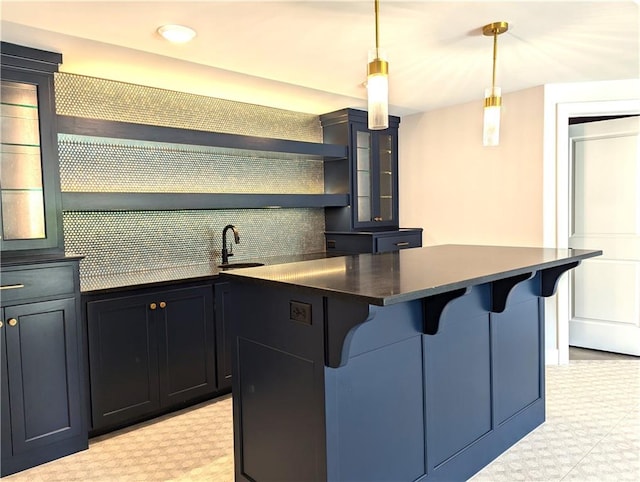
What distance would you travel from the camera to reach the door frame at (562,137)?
3787 millimetres

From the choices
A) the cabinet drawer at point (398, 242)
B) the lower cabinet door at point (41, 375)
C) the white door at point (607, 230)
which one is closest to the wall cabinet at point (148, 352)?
the lower cabinet door at point (41, 375)

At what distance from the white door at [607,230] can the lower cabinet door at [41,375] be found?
13.5 feet

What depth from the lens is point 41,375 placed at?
2537 mm

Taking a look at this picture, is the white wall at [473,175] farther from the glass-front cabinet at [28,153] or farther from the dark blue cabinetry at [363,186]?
the glass-front cabinet at [28,153]

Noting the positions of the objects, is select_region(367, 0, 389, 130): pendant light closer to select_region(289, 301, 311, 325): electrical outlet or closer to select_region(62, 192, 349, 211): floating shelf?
select_region(289, 301, 311, 325): electrical outlet

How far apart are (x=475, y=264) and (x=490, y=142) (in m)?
0.78

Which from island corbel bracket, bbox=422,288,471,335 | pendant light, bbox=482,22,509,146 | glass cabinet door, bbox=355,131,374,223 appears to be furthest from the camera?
glass cabinet door, bbox=355,131,374,223

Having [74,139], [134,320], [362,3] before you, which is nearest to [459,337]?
[362,3]

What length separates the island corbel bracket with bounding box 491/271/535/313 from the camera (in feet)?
7.84

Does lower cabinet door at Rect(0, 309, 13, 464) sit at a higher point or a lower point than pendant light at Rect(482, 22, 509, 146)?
lower

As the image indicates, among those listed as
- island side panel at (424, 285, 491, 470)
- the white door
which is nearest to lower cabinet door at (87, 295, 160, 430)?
island side panel at (424, 285, 491, 470)

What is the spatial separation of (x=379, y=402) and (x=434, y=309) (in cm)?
44

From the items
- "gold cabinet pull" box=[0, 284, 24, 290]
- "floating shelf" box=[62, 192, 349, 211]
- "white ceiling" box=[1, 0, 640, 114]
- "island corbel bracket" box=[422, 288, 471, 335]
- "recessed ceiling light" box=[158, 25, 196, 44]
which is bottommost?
"island corbel bracket" box=[422, 288, 471, 335]

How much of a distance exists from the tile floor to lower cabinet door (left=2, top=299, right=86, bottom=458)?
0.59 feet
